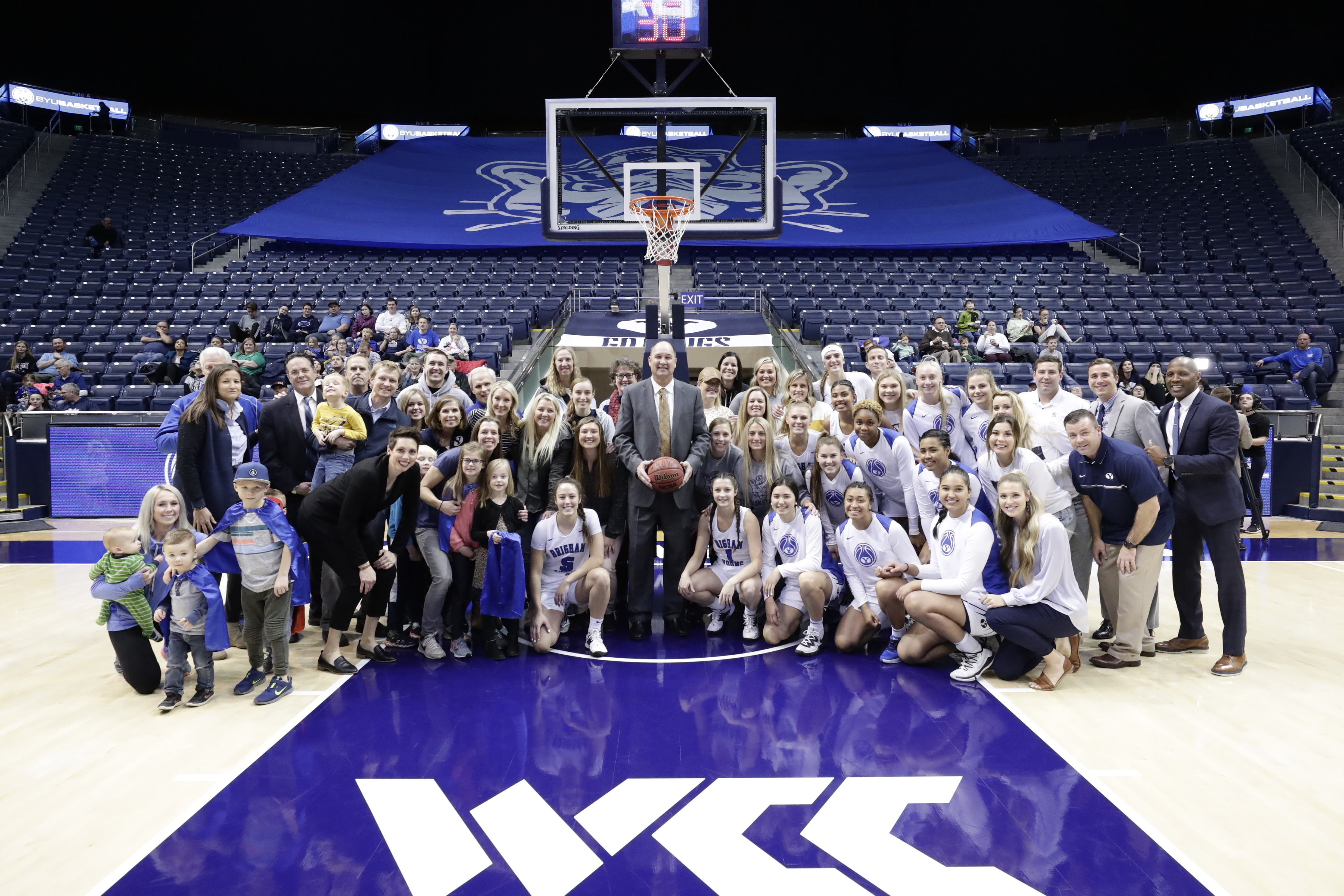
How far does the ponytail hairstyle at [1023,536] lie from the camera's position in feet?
13.8

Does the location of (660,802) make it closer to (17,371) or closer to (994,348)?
(994,348)

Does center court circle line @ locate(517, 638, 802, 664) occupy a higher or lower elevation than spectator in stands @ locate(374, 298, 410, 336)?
lower

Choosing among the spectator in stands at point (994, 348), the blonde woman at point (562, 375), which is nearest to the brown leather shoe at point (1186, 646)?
the blonde woman at point (562, 375)

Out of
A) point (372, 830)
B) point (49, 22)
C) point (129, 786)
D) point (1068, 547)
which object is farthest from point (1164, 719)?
point (49, 22)

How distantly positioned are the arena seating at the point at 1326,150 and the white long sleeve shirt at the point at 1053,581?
20143mm

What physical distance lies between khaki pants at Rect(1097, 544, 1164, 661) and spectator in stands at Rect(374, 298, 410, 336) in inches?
423

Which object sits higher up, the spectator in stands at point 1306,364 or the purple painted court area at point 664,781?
the spectator in stands at point 1306,364

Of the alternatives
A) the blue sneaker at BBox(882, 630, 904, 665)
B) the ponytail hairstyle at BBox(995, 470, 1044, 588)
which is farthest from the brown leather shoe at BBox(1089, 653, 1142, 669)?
the blue sneaker at BBox(882, 630, 904, 665)

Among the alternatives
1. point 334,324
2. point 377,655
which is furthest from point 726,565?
point 334,324

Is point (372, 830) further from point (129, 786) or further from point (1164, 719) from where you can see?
point (1164, 719)

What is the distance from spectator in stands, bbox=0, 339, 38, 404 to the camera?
1102 cm

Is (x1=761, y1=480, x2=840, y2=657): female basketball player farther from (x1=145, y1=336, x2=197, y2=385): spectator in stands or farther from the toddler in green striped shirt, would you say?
(x1=145, y1=336, x2=197, y2=385): spectator in stands

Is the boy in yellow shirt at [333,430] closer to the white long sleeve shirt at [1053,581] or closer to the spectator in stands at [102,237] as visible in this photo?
the white long sleeve shirt at [1053,581]

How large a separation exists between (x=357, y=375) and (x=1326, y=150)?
25.2 m
